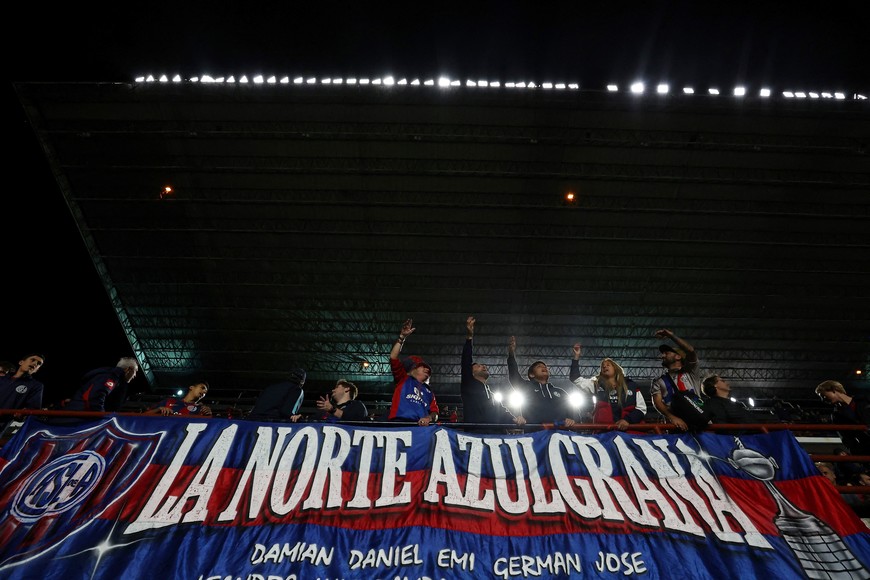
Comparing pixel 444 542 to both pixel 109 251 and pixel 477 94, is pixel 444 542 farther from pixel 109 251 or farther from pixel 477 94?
pixel 109 251

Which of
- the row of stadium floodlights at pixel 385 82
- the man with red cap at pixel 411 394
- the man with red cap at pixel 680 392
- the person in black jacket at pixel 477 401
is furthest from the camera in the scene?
the row of stadium floodlights at pixel 385 82

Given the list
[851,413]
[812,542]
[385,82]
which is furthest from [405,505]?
[385,82]

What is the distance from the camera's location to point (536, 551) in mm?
2918

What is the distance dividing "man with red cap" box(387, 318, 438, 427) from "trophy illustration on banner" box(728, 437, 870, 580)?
9.36ft

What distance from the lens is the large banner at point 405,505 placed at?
2805 mm

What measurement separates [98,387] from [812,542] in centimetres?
685

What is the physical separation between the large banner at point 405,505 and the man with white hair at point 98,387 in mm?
1340

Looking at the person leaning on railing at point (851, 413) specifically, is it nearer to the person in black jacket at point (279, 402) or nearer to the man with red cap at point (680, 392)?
the man with red cap at point (680, 392)

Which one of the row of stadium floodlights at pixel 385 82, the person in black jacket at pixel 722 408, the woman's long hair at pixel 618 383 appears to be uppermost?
the row of stadium floodlights at pixel 385 82

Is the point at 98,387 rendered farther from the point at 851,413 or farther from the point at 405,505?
the point at 851,413

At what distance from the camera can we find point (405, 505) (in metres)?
3.19

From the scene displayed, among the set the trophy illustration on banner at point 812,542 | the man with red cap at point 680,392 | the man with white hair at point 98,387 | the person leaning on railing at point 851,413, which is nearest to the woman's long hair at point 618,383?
the man with red cap at point 680,392

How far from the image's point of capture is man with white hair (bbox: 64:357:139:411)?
4.89m

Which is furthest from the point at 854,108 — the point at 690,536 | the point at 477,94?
the point at 690,536
